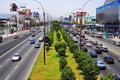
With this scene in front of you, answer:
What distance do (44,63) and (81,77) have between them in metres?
14.1

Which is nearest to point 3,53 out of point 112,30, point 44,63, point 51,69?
point 44,63

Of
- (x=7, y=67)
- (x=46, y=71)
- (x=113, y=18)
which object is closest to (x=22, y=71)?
(x=46, y=71)

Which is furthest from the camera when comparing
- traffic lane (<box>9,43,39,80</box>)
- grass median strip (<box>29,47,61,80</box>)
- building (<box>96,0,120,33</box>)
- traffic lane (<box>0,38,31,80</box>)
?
building (<box>96,0,120,33</box>)

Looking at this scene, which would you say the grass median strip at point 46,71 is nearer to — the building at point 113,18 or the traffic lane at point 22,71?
the traffic lane at point 22,71

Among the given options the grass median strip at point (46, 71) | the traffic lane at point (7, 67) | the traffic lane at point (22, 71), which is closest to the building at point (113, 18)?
the traffic lane at point (7, 67)

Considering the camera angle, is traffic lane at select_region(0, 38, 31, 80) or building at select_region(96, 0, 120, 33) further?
building at select_region(96, 0, 120, 33)

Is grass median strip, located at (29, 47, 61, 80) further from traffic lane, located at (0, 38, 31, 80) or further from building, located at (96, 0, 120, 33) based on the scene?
building, located at (96, 0, 120, 33)

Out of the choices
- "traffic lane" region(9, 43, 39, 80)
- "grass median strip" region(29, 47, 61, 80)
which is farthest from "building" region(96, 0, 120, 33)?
"traffic lane" region(9, 43, 39, 80)

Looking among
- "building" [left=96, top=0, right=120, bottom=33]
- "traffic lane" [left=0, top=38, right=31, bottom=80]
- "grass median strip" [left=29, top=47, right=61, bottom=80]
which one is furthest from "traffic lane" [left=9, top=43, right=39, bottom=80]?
"building" [left=96, top=0, right=120, bottom=33]

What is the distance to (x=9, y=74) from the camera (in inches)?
1933

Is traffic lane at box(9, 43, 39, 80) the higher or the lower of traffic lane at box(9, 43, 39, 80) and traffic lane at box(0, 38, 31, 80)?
the higher

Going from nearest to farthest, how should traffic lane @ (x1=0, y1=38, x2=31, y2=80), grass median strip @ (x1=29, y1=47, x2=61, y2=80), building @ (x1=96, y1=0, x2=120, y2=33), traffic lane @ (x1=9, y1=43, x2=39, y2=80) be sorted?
grass median strip @ (x1=29, y1=47, x2=61, y2=80) < traffic lane @ (x1=9, y1=43, x2=39, y2=80) < traffic lane @ (x1=0, y1=38, x2=31, y2=80) < building @ (x1=96, y1=0, x2=120, y2=33)

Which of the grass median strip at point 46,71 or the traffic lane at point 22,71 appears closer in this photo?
the grass median strip at point 46,71

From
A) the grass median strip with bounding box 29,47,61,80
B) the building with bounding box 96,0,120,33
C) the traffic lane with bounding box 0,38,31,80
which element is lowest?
the traffic lane with bounding box 0,38,31,80
